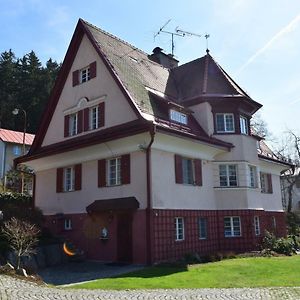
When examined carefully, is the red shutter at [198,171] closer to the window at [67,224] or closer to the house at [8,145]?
the window at [67,224]

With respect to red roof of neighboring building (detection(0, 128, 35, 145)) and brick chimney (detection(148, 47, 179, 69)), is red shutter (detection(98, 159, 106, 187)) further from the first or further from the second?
red roof of neighboring building (detection(0, 128, 35, 145))

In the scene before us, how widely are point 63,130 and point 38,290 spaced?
44.1 ft

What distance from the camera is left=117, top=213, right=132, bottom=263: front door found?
17656 mm

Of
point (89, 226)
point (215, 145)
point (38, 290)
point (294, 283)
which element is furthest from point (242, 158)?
point (38, 290)

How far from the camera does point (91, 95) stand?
69.9ft

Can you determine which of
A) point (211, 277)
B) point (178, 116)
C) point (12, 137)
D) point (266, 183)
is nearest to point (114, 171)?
point (178, 116)

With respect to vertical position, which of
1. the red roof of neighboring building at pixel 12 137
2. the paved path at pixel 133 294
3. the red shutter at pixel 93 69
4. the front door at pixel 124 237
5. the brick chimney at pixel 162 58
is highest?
the red roof of neighboring building at pixel 12 137

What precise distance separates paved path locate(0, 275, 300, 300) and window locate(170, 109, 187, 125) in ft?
36.2

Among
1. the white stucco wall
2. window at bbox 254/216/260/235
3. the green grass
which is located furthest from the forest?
the green grass

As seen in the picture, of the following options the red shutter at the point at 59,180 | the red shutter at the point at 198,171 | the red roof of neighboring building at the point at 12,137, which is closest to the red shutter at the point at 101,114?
the red shutter at the point at 59,180

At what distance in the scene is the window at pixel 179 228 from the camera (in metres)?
18.5

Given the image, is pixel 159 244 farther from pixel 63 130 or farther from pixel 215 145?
pixel 63 130

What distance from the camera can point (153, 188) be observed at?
1727 centimetres

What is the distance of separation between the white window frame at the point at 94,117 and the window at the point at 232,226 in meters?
8.74
